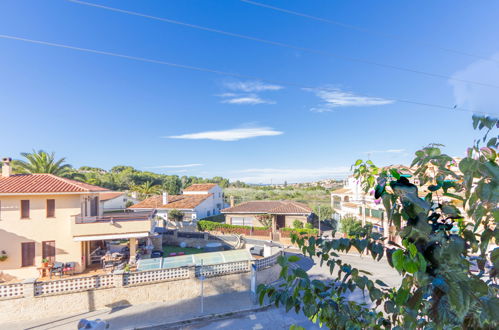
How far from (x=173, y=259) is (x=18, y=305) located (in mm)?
6754

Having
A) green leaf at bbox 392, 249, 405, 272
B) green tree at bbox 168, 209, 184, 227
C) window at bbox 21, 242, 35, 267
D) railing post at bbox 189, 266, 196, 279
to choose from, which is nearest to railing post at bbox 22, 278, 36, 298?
window at bbox 21, 242, 35, 267

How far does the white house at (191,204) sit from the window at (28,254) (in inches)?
606

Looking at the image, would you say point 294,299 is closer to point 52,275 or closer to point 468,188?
point 468,188

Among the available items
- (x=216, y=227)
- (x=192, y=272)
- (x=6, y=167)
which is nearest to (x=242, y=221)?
(x=216, y=227)

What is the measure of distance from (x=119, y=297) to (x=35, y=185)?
9.43 meters

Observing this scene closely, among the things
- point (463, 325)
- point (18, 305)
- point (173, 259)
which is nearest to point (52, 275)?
point (18, 305)

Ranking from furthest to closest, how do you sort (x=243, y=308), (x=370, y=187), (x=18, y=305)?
(x=243, y=308), (x=18, y=305), (x=370, y=187)

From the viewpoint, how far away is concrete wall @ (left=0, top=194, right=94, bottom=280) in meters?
14.7

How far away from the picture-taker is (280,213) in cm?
3058

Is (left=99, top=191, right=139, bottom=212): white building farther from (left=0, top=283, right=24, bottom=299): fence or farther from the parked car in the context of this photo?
(left=0, top=283, right=24, bottom=299): fence

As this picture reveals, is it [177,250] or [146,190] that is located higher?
[146,190]

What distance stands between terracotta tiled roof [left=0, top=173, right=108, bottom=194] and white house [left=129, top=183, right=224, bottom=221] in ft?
48.4

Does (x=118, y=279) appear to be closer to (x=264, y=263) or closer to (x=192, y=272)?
(x=192, y=272)

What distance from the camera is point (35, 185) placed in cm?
1553
